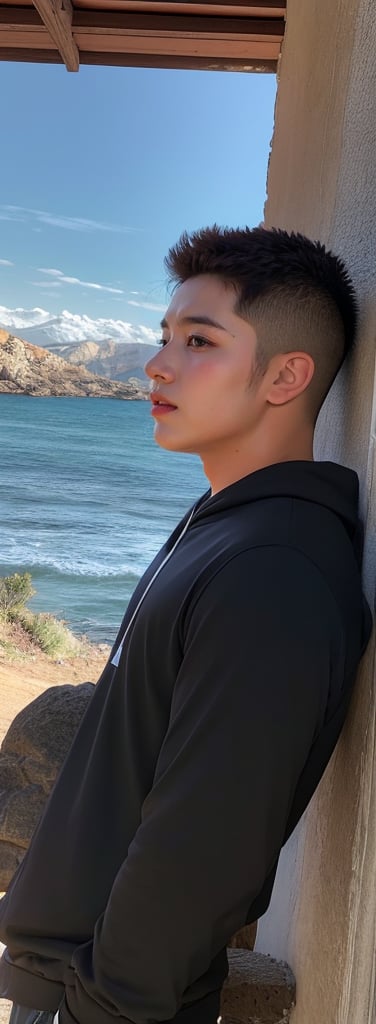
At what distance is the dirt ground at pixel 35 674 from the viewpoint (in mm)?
7387

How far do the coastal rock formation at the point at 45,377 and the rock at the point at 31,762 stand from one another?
4641cm

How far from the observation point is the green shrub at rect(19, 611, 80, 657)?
1181 centimetres

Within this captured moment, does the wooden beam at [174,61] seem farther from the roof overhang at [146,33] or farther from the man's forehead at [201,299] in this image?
the man's forehead at [201,299]

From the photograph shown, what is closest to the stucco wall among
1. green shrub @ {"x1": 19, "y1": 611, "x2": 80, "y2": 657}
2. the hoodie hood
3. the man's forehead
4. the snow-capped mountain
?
the hoodie hood

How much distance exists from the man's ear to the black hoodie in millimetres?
135

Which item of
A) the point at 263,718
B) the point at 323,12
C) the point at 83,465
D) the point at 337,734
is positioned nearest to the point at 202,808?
the point at 263,718

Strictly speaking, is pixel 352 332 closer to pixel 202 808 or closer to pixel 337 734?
pixel 337 734

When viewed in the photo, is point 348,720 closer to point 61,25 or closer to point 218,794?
point 218,794

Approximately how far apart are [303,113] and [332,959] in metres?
1.96

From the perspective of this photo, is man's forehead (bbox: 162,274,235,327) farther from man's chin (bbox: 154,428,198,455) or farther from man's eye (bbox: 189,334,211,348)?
man's chin (bbox: 154,428,198,455)

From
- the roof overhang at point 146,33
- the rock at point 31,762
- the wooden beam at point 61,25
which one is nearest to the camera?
the rock at point 31,762

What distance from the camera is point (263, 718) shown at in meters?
0.79

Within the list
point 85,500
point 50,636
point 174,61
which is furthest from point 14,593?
point 85,500

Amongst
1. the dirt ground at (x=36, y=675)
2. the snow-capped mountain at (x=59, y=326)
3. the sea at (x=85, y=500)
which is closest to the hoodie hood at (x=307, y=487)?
the dirt ground at (x=36, y=675)
